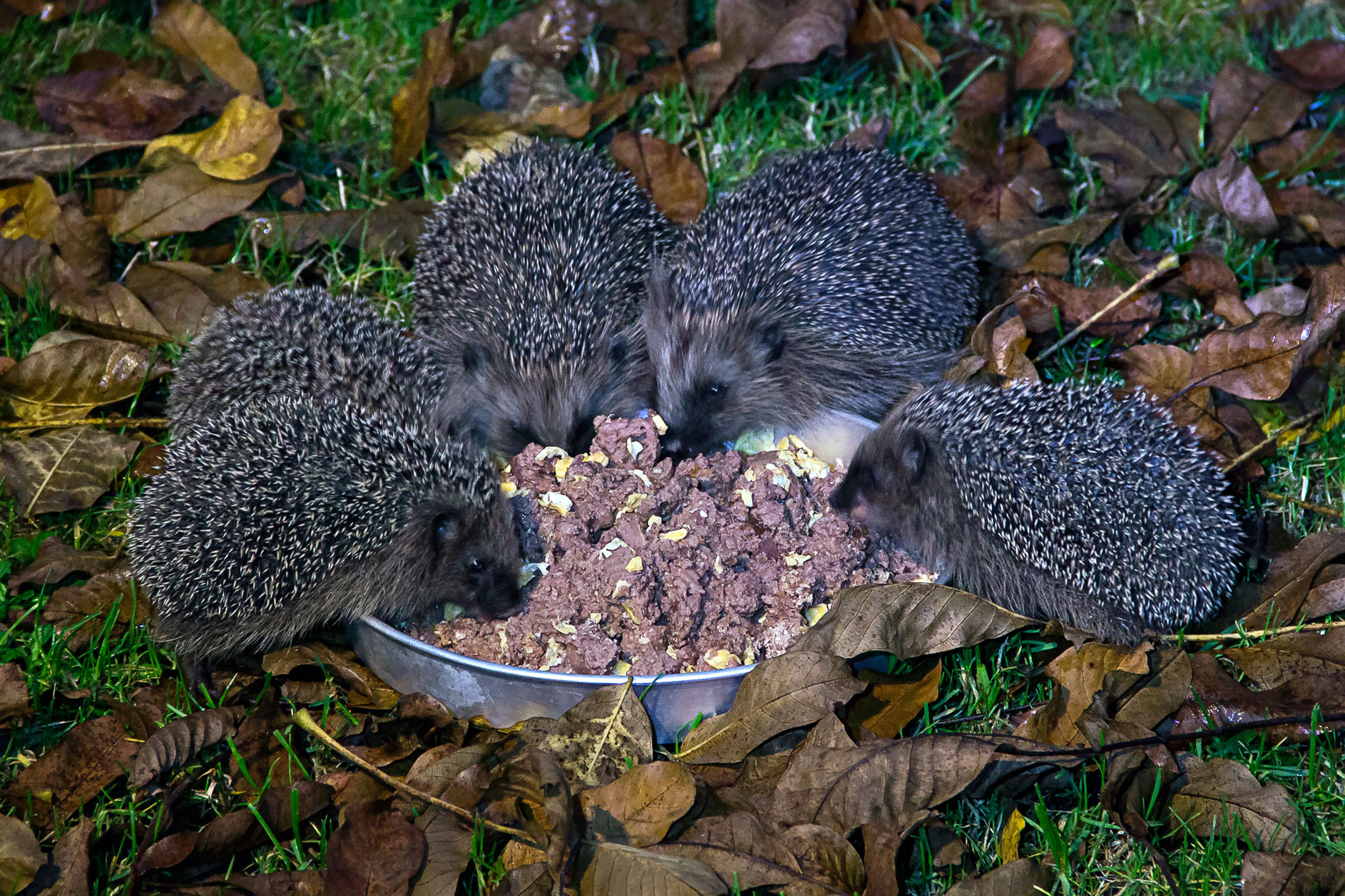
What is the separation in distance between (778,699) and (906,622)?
19.0 inches

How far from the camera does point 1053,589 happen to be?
3.87 m

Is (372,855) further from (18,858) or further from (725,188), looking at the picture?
(725,188)

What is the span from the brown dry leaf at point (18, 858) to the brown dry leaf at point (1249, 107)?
18.4 feet

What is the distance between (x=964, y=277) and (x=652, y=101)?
2003 millimetres

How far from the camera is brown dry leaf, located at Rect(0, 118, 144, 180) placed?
5148 millimetres

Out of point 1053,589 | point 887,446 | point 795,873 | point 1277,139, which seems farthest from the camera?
Result: point 1277,139

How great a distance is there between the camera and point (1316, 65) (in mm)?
5766

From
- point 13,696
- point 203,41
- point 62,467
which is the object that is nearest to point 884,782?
point 13,696

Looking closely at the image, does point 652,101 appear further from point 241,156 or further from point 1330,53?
point 1330,53

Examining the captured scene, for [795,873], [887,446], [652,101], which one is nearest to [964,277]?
[887,446]

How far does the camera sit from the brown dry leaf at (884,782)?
308cm

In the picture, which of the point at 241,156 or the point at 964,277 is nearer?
the point at 964,277

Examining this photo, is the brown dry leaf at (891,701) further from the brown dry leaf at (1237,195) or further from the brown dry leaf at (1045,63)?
the brown dry leaf at (1045,63)

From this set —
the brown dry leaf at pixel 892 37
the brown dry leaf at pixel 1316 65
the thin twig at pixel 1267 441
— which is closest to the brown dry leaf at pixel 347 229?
the brown dry leaf at pixel 892 37
